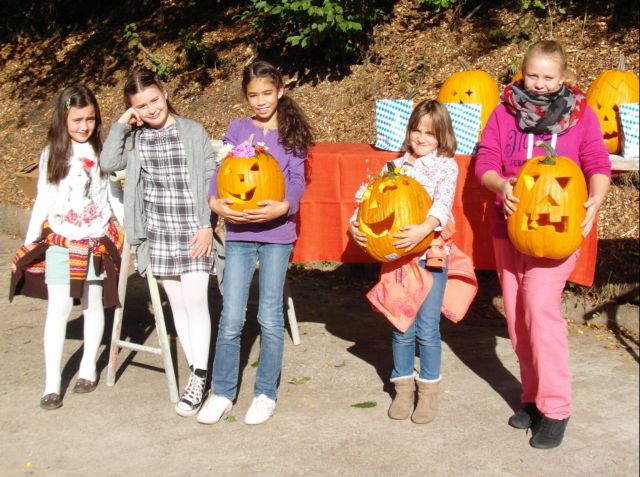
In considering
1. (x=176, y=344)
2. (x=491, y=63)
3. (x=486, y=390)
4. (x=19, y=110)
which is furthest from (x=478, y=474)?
(x=19, y=110)

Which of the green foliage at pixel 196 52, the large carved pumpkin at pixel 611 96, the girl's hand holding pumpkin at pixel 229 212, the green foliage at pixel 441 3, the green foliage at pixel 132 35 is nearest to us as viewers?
the girl's hand holding pumpkin at pixel 229 212

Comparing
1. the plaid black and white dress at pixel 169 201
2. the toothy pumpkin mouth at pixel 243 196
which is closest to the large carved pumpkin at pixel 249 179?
the toothy pumpkin mouth at pixel 243 196

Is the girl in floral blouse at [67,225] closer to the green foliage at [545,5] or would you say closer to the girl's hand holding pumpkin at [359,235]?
Answer: the girl's hand holding pumpkin at [359,235]

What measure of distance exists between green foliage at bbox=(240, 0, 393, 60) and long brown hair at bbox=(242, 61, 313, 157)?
4545 mm

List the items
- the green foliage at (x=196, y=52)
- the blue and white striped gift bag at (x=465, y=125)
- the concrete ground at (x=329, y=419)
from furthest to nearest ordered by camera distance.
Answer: the green foliage at (x=196, y=52)
the blue and white striped gift bag at (x=465, y=125)
the concrete ground at (x=329, y=419)

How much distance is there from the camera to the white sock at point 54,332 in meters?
4.88

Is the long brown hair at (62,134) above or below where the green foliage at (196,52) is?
below

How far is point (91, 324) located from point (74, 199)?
2.61 feet

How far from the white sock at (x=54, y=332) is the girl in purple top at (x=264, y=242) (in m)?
0.98

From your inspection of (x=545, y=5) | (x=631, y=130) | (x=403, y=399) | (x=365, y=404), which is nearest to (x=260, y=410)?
(x=365, y=404)

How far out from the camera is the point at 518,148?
413 centimetres

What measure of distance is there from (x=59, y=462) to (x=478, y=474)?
83.7 inches

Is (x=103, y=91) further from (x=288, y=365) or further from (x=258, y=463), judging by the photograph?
(x=258, y=463)

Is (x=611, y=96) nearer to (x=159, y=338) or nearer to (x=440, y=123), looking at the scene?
(x=440, y=123)
